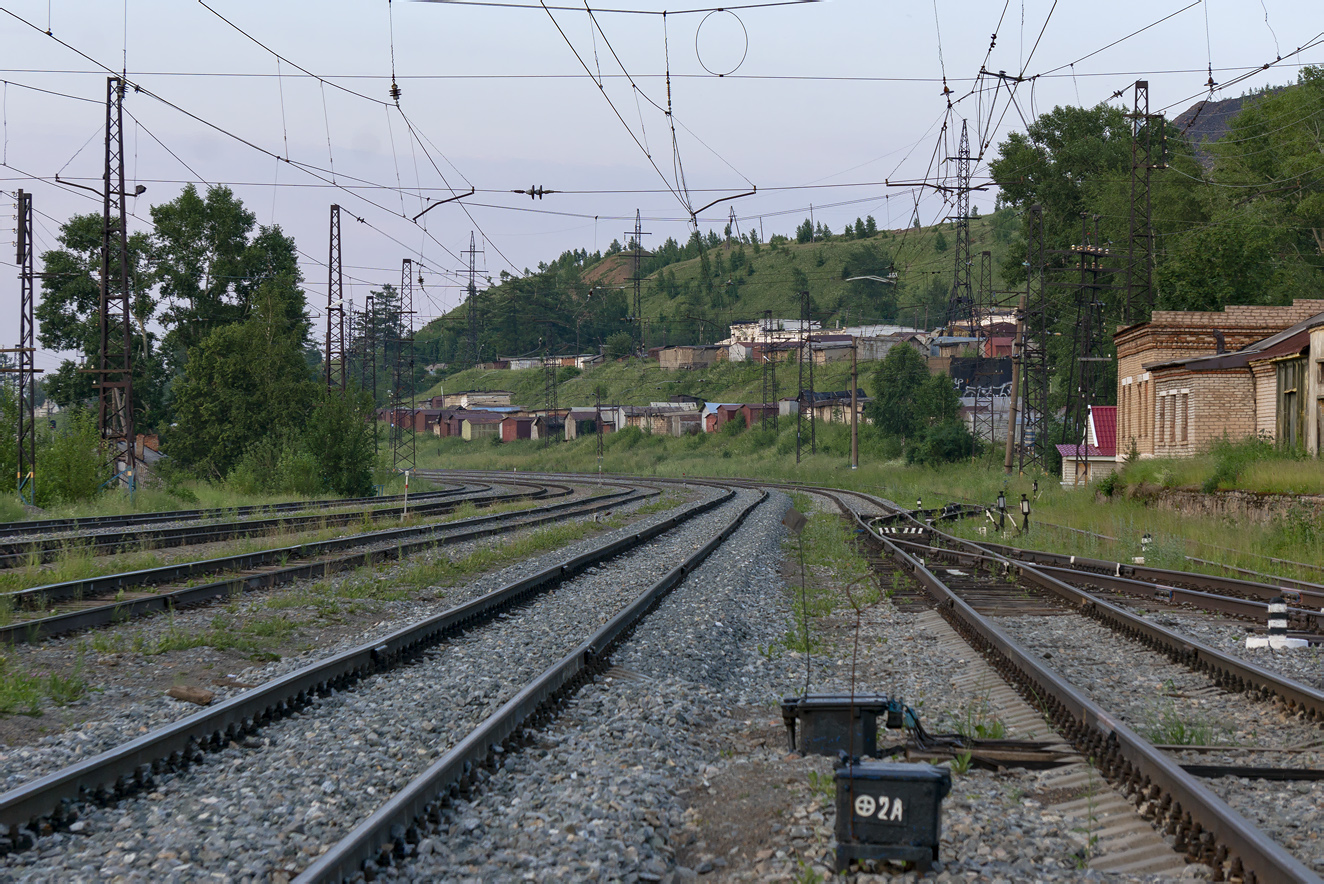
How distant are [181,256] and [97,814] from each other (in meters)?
61.1

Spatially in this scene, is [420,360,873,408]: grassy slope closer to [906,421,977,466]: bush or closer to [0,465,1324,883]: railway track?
[906,421,977,466]: bush

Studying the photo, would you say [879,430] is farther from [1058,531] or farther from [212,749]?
[212,749]

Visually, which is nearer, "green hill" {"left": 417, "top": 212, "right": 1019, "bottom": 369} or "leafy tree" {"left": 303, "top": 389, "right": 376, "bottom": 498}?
"leafy tree" {"left": 303, "top": 389, "right": 376, "bottom": 498}

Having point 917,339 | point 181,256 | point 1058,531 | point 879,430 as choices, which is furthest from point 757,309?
point 1058,531

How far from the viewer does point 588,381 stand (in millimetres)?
125438

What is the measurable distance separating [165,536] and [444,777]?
58.0 ft

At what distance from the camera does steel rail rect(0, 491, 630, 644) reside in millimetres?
10914

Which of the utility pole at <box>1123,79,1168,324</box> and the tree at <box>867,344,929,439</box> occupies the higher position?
the utility pole at <box>1123,79,1168,324</box>

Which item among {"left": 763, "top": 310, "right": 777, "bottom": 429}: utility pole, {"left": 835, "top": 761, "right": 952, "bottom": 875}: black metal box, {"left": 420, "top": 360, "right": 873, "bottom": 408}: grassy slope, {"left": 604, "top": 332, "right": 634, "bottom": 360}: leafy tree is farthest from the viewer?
{"left": 604, "top": 332, "right": 634, "bottom": 360}: leafy tree

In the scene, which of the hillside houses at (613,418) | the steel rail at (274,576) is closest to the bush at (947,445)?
the hillside houses at (613,418)

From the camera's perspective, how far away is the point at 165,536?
21.3 meters

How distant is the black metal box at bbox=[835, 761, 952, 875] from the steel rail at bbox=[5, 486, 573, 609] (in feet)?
35.5

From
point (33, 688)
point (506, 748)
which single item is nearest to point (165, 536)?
point (33, 688)

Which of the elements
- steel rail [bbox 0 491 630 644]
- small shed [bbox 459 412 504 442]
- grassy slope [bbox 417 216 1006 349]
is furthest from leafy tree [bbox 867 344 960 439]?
grassy slope [bbox 417 216 1006 349]
